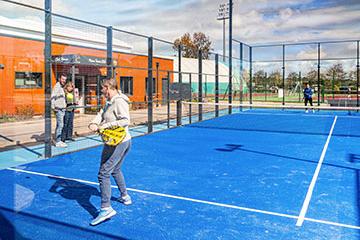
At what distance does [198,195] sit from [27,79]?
1487 centimetres

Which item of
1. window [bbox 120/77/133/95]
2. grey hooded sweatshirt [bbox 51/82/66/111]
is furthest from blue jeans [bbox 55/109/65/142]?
window [bbox 120/77/133/95]

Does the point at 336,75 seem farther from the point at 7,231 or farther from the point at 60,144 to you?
the point at 7,231

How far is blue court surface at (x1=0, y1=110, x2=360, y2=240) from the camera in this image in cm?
466

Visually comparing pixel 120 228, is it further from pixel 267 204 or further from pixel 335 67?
pixel 335 67

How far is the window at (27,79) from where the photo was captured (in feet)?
59.5

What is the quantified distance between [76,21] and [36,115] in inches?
357

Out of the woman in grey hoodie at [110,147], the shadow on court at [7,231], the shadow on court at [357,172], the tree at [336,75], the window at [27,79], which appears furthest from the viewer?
the tree at [336,75]

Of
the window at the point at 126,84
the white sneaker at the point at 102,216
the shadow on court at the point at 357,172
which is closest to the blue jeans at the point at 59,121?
the white sneaker at the point at 102,216

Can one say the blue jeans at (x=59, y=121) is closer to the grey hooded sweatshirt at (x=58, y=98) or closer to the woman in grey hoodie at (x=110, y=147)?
the grey hooded sweatshirt at (x=58, y=98)

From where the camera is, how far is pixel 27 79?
18.4m

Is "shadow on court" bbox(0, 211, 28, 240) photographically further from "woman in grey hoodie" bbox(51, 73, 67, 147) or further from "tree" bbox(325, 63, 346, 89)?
"tree" bbox(325, 63, 346, 89)

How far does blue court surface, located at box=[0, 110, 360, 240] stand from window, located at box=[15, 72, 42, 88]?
9523mm

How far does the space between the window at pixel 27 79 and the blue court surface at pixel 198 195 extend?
9523 mm

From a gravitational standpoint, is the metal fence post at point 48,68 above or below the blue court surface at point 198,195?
above
